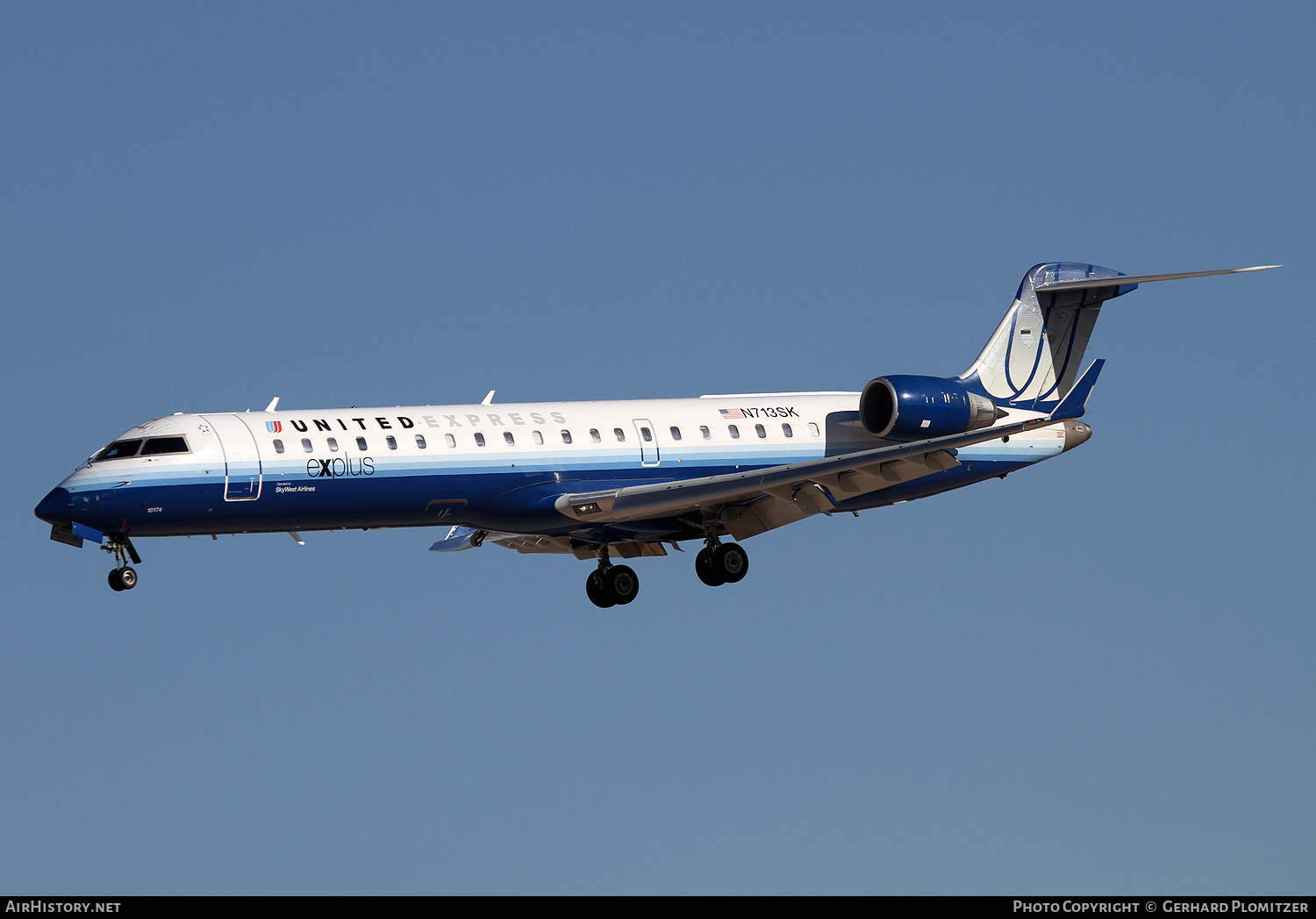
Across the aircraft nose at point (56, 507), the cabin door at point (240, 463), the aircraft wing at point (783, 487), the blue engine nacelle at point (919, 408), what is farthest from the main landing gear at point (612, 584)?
the aircraft nose at point (56, 507)

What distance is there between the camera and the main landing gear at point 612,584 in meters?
38.9

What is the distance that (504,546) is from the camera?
40.5m

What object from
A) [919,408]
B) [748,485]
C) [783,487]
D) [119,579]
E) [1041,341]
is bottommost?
[119,579]

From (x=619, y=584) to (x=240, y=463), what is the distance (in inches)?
337

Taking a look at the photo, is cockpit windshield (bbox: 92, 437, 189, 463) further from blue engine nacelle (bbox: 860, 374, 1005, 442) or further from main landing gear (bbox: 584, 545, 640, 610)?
blue engine nacelle (bbox: 860, 374, 1005, 442)

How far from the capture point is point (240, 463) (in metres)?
33.9

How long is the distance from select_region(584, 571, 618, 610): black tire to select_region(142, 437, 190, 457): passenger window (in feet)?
29.9

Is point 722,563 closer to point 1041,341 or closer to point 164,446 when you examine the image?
point 1041,341

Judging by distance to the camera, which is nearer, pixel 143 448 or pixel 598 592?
pixel 143 448

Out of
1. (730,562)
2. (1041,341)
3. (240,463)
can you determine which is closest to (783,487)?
(730,562)

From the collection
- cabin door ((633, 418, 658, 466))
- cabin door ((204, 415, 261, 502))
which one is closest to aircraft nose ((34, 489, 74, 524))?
cabin door ((204, 415, 261, 502))

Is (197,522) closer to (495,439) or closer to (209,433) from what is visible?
(209,433)

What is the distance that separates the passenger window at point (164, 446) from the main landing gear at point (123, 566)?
1.55 metres
